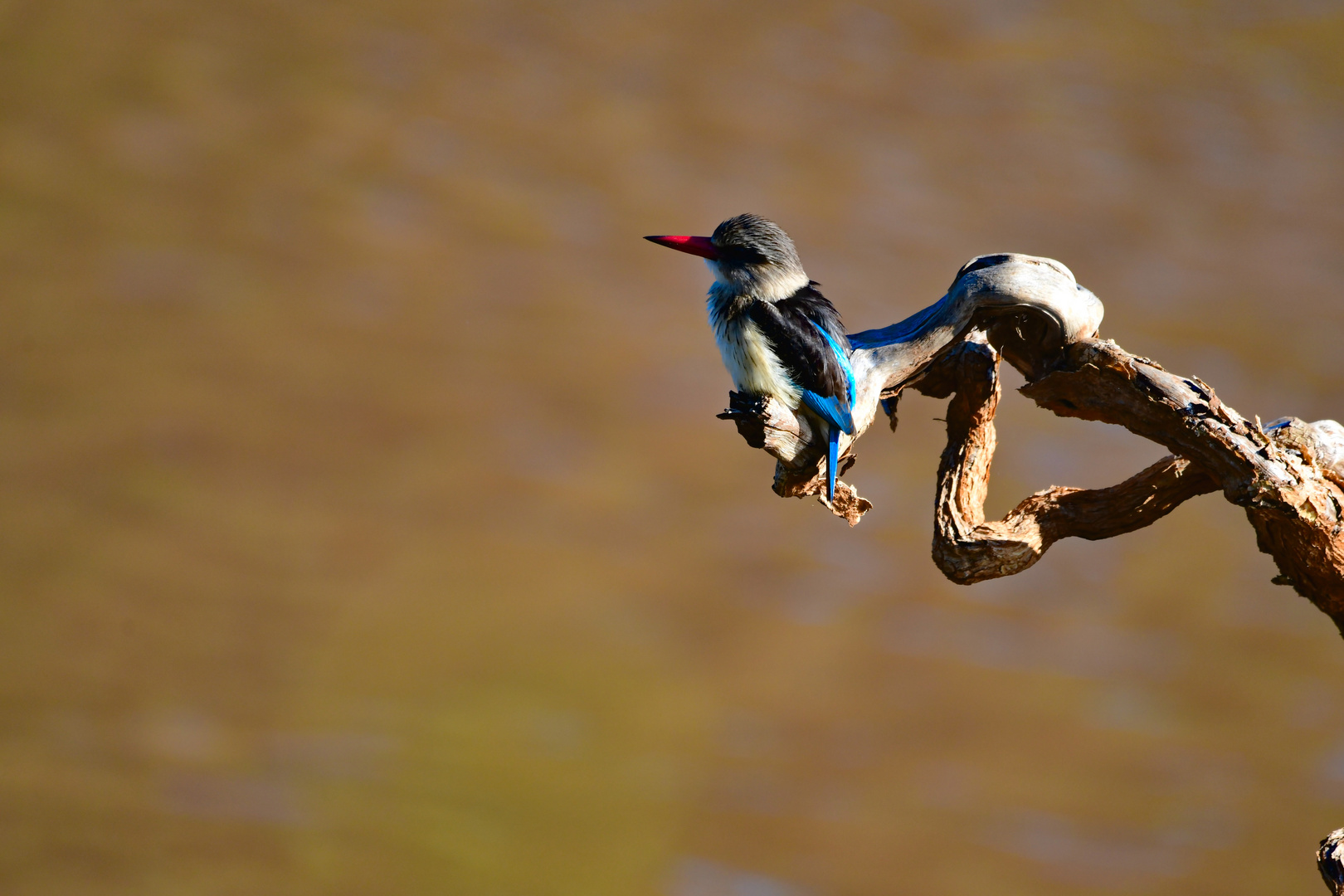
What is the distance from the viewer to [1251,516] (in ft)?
6.22

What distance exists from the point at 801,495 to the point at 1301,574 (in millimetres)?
950

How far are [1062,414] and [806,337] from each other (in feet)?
1.86

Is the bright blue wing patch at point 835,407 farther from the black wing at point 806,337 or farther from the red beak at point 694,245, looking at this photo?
the red beak at point 694,245

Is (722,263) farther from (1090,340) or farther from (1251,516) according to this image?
(1251,516)

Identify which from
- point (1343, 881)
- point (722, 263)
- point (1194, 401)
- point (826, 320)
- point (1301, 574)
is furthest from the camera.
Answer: point (722, 263)

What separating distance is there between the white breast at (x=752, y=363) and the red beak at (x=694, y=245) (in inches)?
7.0

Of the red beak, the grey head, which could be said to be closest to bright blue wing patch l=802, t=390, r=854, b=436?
the grey head

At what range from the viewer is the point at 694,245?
91.4 inches

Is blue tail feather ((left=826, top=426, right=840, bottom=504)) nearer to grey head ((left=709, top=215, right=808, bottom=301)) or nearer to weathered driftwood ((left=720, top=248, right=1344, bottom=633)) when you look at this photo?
weathered driftwood ((left=720, top=248, right=1344, bottom=633))

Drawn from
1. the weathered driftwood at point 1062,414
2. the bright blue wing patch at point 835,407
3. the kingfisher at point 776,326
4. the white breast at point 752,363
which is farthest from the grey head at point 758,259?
the bright blue wing patch at point 835,407

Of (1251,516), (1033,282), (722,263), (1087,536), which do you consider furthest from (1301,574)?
(722,263)

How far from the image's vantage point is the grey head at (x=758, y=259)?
224 cm

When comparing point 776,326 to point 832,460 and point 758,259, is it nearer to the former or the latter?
point 758,259

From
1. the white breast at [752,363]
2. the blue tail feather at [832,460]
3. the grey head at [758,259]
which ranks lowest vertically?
the blue tail feather at [832,460]
